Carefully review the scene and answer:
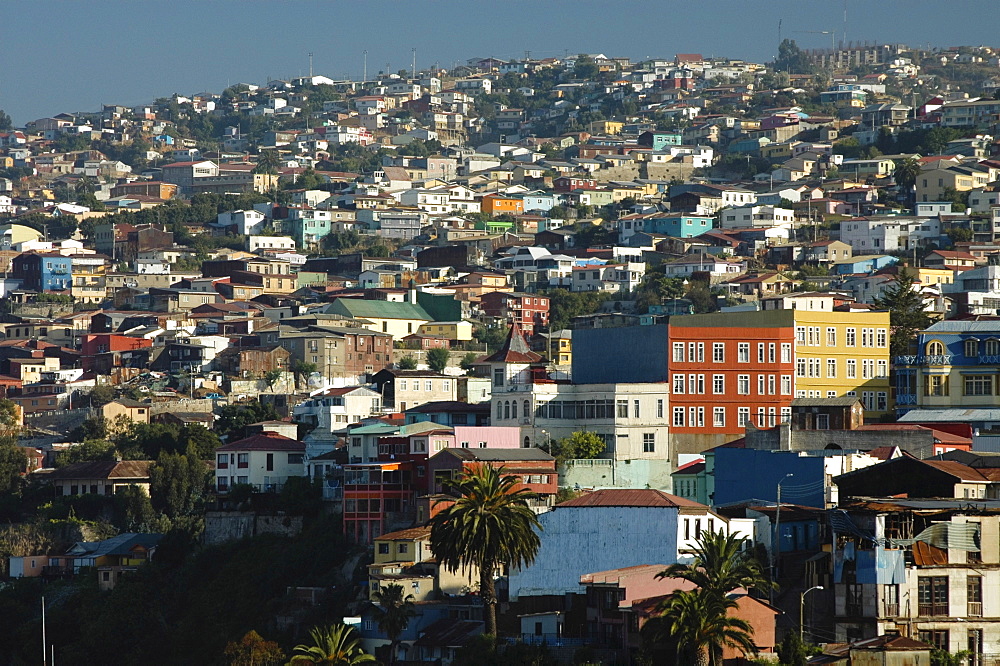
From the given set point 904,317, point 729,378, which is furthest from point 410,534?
point 904,317

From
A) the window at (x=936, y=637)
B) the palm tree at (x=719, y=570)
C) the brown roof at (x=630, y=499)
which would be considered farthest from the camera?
the brown roof at (x=630, y=499)

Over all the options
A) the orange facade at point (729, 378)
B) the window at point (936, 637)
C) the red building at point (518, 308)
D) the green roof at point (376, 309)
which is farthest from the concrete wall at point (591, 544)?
the red building at point (518, 308)

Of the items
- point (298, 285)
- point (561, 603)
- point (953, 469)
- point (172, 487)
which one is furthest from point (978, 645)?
point (298, 285)

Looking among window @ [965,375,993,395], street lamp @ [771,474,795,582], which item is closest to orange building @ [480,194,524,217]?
window @ [965,375,993,395]

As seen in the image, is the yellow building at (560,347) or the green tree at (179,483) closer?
the green tree at (179,483)

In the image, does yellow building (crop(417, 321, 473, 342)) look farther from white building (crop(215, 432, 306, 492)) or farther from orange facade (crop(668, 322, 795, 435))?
orange facade (crop(668, 322, 795, 435))

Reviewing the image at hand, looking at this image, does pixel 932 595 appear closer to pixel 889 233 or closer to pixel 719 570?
pixel 719 570

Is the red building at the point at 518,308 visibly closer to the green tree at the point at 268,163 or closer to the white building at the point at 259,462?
the white building at the point at 259,462
